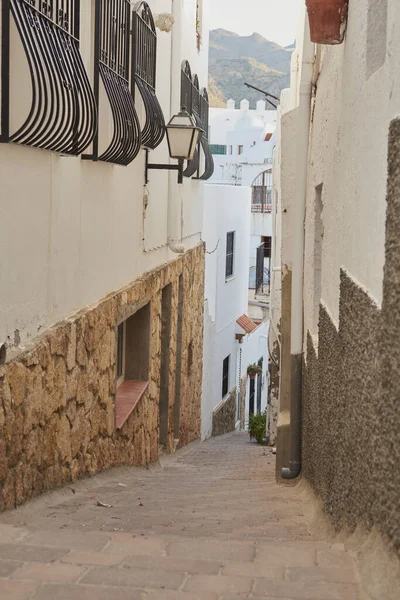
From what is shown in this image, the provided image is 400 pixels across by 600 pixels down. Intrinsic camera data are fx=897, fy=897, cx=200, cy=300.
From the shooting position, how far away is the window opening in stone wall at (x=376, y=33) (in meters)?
4.18

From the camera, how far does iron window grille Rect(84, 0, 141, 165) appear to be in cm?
650

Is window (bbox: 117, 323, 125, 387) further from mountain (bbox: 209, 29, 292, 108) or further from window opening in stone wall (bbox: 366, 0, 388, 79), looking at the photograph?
mountain (bbox: 209, 29, 292, 108)

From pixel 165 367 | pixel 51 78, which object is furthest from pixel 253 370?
pixel 51 78

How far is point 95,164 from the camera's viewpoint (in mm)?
6875

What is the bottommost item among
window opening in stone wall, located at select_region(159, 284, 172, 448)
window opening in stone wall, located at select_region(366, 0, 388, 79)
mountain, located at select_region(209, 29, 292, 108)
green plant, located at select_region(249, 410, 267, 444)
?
green plant, located at select_region(249, 410, 267, 444)

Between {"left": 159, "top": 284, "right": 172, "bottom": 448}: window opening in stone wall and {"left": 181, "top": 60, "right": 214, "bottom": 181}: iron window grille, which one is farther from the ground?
{"left": 181, "top": 60, "right": 214, "bottom": 181}: iron window grille

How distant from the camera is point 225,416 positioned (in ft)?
65.2

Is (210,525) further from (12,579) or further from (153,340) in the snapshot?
(153,340)

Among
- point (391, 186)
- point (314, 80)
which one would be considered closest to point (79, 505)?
point (391, 186)

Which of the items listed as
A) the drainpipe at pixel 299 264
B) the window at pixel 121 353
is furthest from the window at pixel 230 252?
the drainpipe at pixel 299 264

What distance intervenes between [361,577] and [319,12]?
335 cm

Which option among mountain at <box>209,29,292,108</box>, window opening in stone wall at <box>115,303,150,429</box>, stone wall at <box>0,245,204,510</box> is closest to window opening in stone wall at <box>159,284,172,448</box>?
stone wall at <box>0,245,204,510</box>

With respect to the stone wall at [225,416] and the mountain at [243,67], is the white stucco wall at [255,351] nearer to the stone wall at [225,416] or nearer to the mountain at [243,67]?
the stone wall at [225,416]

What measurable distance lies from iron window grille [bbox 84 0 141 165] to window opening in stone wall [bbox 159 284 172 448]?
3903 millimetres
